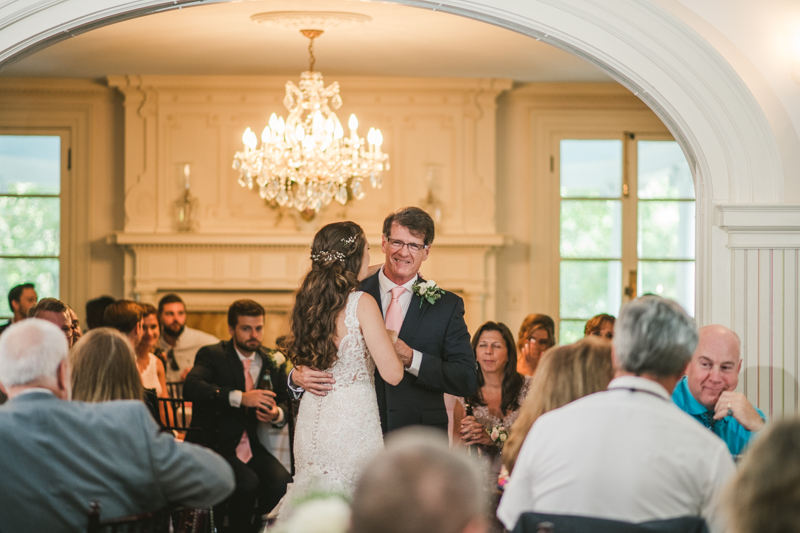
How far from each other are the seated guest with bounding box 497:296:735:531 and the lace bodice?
107cm

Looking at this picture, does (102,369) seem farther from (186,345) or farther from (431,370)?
(186,345)

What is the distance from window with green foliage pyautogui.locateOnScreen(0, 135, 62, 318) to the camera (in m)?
7.43

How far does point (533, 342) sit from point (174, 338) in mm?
2818

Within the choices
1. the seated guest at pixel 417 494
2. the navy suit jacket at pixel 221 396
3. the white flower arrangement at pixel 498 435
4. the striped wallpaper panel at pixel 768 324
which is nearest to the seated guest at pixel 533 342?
the navy suit jacket at pixel 221 396

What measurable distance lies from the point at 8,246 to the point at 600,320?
5.45m

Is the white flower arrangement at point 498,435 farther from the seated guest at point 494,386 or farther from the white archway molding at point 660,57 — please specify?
the white archway molding at point 660,57

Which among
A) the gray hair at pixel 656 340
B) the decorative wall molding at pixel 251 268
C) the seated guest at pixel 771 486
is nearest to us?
the seated guest at pixel 771 486

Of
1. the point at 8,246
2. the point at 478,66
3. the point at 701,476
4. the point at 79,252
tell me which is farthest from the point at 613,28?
the point at 8,246

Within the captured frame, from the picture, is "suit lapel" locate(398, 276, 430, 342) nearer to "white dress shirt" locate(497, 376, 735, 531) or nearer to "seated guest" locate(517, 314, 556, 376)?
"white dress shirt" locate(497, 376, 735, 531)

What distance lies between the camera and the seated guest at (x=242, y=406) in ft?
14.0

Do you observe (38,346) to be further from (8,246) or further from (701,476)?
(8,246)

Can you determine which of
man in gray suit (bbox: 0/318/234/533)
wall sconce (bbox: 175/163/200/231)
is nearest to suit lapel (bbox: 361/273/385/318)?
man in gray suit (bbox: 0/318/234/533)

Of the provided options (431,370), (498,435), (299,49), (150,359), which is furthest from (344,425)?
(299,49)

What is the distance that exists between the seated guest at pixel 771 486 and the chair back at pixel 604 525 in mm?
276
